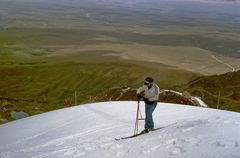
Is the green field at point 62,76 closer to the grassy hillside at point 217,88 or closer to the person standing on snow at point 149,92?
the grassy hillside at point 217,88

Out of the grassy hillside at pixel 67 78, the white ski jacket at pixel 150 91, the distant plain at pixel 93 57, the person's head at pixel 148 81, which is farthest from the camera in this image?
the distant plain at pixel 93 57

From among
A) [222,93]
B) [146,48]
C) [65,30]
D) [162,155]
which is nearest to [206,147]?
[162,155]

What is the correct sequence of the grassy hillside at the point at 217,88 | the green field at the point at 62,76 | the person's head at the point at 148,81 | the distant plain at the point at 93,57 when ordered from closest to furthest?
the person's head at the point at 148,81 → the grassy hillside at the point at 217,88 → the green field at the point at 62,76 → the distant plain at the point at 93,57

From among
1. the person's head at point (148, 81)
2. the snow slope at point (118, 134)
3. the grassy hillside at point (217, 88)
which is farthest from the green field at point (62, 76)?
the person's head at point (148, 81)

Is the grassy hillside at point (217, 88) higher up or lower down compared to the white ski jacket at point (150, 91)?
lower down

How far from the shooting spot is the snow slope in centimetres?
1143

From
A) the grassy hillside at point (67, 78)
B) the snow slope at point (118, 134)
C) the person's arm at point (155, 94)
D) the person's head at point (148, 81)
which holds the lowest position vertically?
the grassy hillside at point (67, 78)

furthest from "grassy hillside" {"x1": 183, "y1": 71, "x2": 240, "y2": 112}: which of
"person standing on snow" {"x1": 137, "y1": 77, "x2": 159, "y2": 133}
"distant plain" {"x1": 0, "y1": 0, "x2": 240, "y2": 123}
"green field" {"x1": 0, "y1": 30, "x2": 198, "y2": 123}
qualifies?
"person standing on snow" {"x1": 137, "y1": 77, "x2": 159, "y2": 133}

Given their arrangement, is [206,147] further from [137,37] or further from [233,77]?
[137,37]

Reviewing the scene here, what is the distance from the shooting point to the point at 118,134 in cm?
1493

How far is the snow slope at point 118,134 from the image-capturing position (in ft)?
37.5

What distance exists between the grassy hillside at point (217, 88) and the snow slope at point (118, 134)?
69.9 ft

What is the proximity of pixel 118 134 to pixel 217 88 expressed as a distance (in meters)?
39.0

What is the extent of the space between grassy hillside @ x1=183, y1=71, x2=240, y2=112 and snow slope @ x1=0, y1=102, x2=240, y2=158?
21.3 metres
